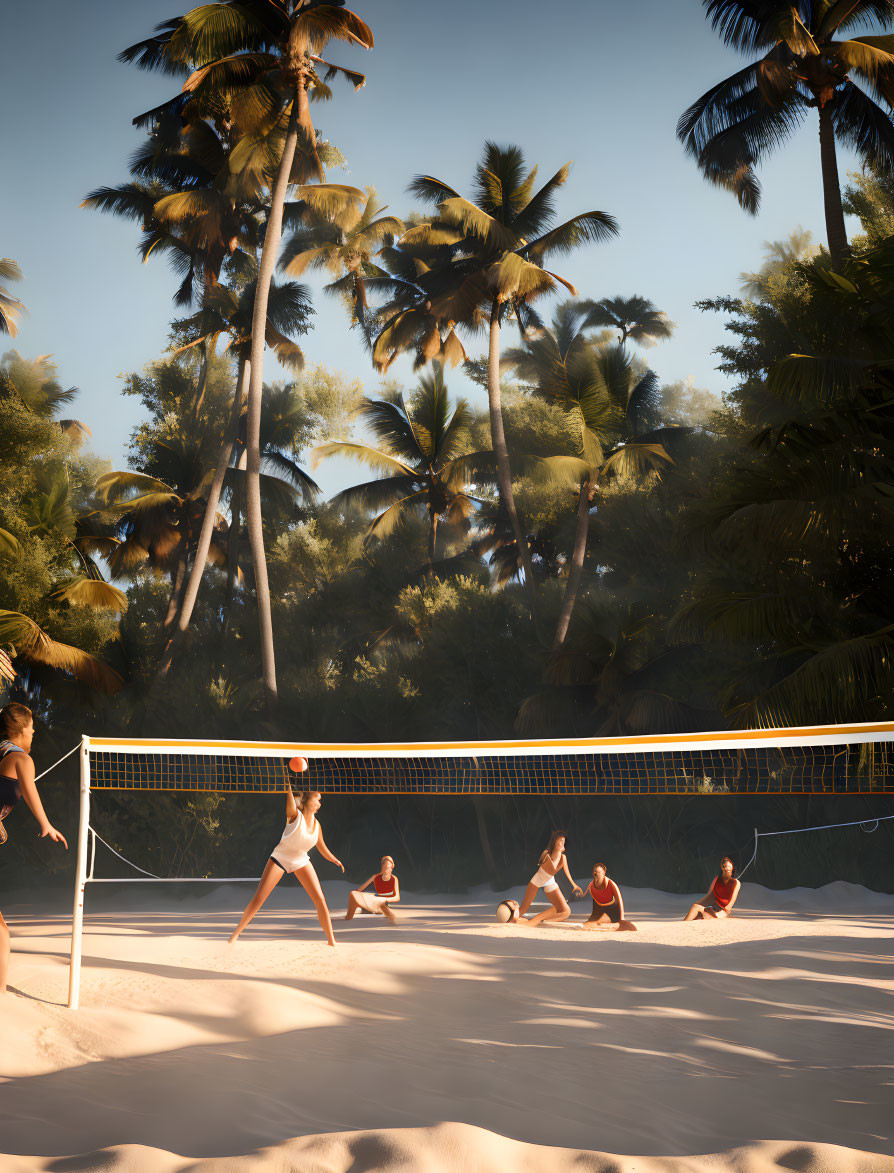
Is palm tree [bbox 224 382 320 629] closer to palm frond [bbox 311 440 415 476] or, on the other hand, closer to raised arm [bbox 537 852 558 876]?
palm frond [bbox 311 440 415 476]

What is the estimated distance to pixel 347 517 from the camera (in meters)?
29.0

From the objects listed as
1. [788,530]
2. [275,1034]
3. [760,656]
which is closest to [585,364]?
[760,656]

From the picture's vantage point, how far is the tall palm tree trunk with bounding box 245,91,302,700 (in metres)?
18.3

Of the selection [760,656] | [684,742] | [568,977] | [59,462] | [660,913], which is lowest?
[660,913]

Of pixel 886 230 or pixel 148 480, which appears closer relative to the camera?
pixel 886 230

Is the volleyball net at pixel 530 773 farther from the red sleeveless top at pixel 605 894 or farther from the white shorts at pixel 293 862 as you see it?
the white shorts at pixel 293 862

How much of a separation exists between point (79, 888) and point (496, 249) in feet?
61.7

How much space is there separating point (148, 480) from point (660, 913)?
630 inches

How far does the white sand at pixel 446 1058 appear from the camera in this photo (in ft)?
10.7

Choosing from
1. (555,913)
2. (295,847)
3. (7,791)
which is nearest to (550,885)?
(555,913)

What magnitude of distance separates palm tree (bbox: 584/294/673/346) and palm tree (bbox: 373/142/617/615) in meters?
8.39

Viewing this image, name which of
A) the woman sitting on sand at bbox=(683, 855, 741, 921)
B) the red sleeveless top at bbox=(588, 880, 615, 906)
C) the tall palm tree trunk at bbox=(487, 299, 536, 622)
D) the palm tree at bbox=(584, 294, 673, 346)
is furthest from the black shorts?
the palm tree at bbox=(584, 294, 673, 346)

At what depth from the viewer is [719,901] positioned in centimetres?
1197

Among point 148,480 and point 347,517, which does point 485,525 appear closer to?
point 347,517
